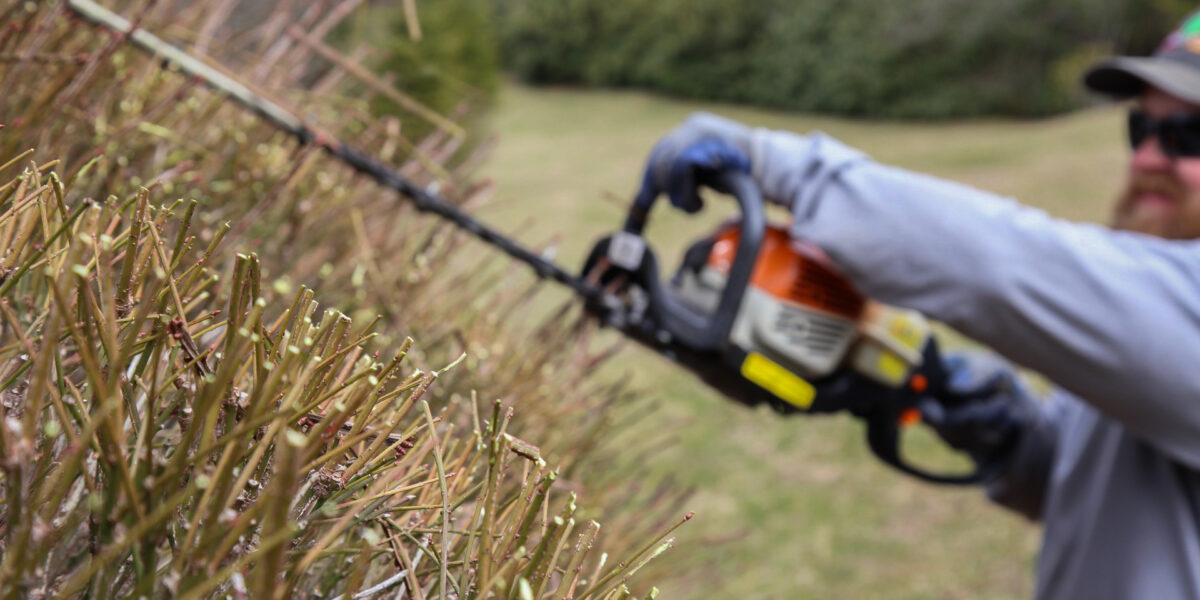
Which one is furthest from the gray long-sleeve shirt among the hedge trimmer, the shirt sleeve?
the hedge trimmer

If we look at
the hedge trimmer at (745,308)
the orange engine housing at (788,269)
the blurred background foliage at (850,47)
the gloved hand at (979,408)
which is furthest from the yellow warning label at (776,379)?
the blurred background foliage at (850,47)

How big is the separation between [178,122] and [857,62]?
20774 mm

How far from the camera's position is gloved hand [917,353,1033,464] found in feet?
5.86

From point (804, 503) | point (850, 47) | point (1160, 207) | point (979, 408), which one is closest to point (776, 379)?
point (979, 408)

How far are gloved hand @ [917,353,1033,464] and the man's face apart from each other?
41 centimetres

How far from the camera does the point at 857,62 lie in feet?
65.8

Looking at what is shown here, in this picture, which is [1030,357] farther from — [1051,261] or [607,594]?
[607,594]

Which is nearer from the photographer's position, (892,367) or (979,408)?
(892,367)

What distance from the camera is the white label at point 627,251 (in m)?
1.40

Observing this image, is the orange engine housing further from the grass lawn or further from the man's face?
the man's face

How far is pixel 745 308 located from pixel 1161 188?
89 cm

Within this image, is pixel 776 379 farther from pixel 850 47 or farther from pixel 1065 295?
pixel 850 47

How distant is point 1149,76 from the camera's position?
157cm

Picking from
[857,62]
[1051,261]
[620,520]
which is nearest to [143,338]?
[620,520]
